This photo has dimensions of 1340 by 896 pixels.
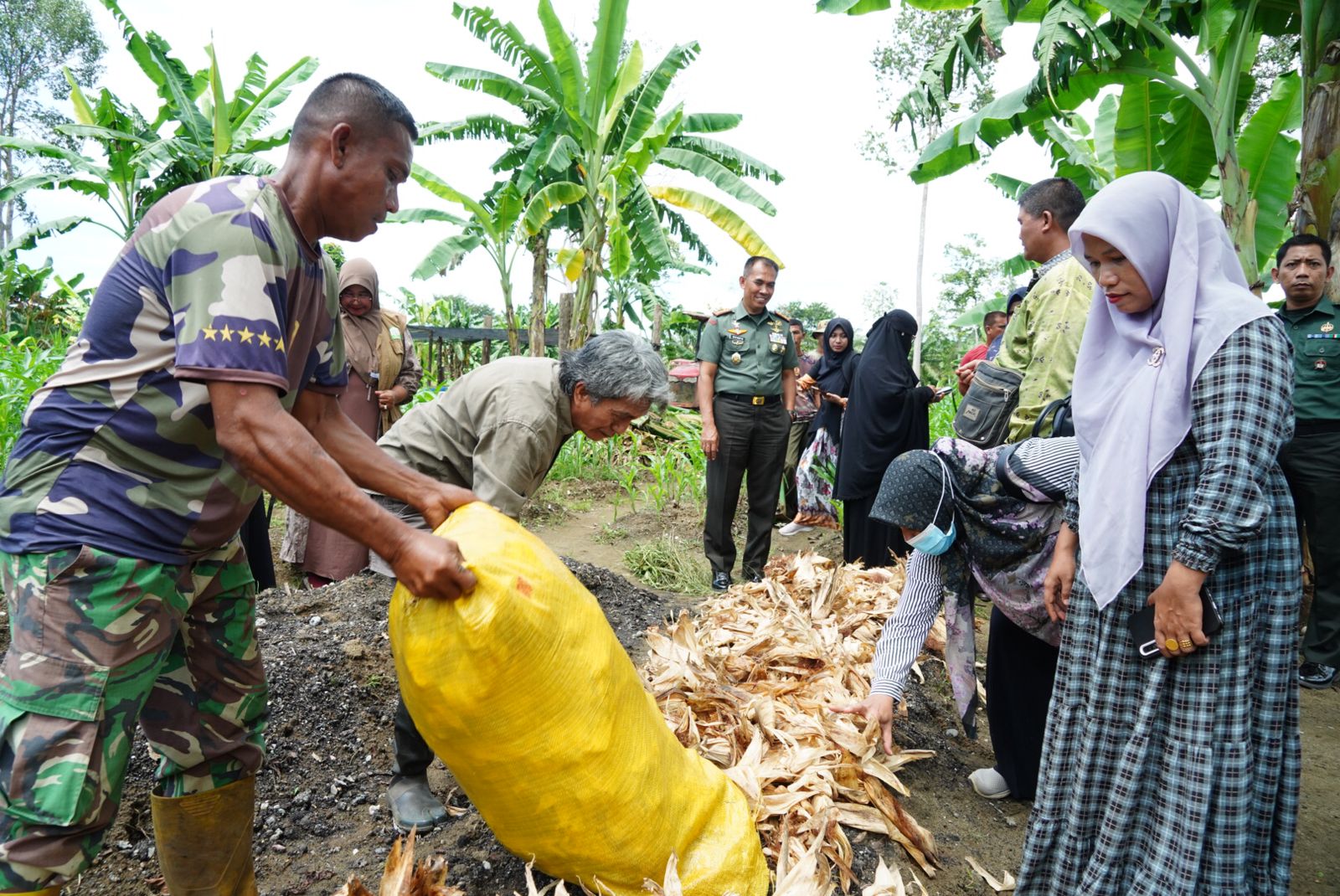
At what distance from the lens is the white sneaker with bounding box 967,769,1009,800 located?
283 cm

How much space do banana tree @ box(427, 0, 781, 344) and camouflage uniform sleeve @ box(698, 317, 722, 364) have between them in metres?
3.30

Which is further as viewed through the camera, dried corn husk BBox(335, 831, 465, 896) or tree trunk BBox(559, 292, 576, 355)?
tree trunk BBox(559, 292, 576, 355)

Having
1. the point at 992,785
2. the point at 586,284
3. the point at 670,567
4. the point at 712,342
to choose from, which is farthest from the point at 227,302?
the point at 586,284

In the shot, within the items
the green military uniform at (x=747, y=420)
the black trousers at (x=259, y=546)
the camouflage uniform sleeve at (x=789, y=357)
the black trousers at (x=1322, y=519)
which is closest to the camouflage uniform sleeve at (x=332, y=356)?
the black trousers at (x=259, y=546)

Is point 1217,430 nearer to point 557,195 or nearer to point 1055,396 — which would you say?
point 1055,396

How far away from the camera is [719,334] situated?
5.45 m

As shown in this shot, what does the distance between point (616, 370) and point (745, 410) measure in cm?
317

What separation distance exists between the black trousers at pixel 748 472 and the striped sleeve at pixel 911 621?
2.90 metres

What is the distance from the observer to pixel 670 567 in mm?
5855

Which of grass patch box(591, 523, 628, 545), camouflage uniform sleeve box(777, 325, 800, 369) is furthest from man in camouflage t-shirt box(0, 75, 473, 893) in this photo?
grass patch box(591, 523, 628, 545)

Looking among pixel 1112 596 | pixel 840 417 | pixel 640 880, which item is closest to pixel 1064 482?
pixel 1112 596

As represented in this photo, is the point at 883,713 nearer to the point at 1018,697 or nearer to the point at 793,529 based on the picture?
the point at 1018,697

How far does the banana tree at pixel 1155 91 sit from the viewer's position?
4617 mm

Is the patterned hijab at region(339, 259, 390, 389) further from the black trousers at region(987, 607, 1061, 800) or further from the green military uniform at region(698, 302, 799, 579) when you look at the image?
the black trousers at region(987, 607, 1061, 800)
